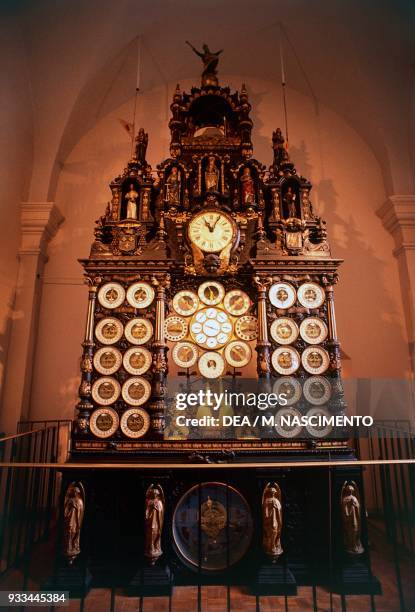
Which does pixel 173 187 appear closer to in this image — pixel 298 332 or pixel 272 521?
pixel 298 332

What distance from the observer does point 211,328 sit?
6.27 m

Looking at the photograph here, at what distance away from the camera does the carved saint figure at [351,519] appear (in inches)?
194

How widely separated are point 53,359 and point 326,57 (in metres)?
9.36

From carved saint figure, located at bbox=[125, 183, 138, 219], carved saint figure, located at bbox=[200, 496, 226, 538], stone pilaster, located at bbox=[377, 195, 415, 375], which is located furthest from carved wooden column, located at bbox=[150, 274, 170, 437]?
stone pilaster, located at bbox=[377, 195, 415, 375]

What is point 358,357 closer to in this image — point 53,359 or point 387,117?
point 387,117

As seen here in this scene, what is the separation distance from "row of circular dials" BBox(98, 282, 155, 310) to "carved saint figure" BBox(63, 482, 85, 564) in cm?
263

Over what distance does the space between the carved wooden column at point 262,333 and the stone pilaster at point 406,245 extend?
4119 millimetres

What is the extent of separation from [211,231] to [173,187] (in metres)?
1.10

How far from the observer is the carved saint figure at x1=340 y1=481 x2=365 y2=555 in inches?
194

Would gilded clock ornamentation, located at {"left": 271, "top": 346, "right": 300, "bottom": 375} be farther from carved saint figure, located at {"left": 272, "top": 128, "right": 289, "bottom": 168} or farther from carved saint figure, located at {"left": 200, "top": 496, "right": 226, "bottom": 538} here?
carved saint figure, located at {"left": 272, "top": 128, "right": 289, "bottom": 168}

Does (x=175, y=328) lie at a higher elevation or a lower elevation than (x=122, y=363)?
higher

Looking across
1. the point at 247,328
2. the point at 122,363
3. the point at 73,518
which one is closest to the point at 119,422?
the point at 122,363

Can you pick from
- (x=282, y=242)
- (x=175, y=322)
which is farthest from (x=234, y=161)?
(x=175, y=322)

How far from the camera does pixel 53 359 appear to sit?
8.34m
